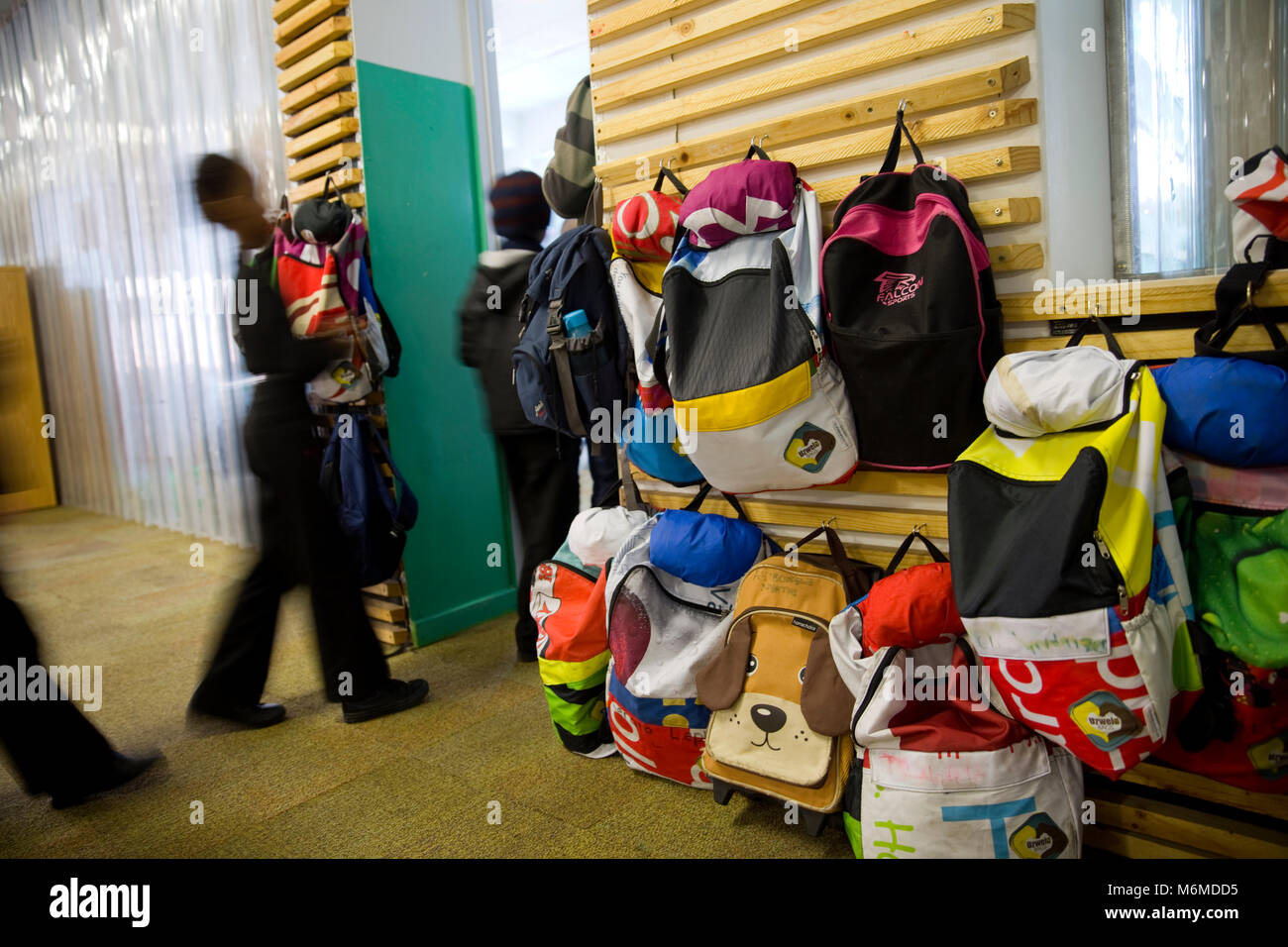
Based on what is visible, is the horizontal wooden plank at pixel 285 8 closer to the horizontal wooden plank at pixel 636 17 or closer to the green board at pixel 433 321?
the green board at pixel 433 321

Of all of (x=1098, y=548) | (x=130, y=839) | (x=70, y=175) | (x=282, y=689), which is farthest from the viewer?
(x=70, y=175)

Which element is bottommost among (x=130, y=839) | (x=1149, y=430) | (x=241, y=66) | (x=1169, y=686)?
(x=130, y=839)

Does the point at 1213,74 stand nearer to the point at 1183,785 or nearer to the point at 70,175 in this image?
the point at 1183,785

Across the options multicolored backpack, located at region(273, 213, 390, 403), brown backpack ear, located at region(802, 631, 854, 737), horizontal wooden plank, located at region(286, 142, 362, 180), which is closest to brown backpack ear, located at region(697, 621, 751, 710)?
brown backpack ear, located at region(802, 631, 854, 737)

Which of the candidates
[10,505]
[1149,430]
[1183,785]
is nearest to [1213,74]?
[1149,430]

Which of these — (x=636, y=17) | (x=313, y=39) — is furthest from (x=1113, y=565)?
(x=313, y=39)

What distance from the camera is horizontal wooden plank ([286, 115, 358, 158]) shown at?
10.9ft

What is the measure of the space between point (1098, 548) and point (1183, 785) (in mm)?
704

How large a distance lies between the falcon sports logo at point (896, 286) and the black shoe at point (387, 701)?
6.84ft

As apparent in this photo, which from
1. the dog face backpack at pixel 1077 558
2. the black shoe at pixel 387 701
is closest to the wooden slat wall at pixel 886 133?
the dog face backpack at pixel 1077 558

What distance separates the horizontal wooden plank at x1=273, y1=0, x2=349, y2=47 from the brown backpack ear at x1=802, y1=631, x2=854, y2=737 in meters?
2.96

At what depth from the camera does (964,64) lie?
6.42ft

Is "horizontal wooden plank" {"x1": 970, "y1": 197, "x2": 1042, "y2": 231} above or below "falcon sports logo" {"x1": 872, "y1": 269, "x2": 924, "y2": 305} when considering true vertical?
above

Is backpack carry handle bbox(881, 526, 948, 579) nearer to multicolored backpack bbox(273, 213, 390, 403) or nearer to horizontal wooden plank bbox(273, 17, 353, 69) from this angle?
multicolored backpack bbox(273, 213, 390, 403)
